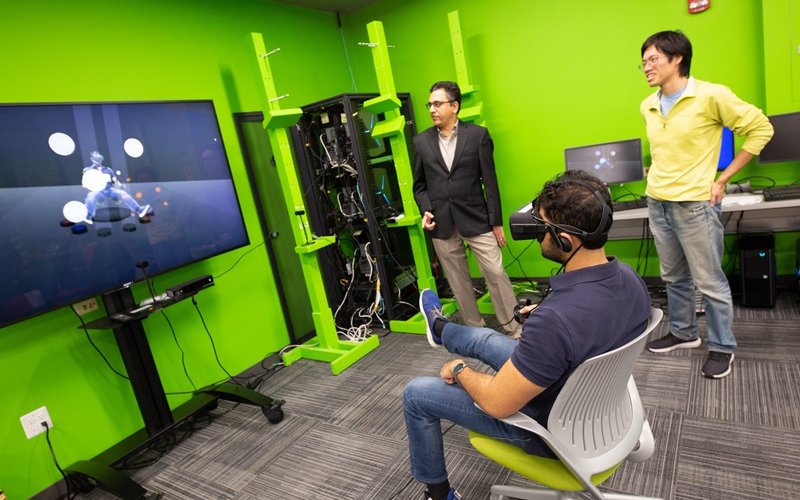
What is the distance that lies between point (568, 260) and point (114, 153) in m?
2.21

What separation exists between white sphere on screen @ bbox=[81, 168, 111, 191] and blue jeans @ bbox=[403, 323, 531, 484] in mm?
1800

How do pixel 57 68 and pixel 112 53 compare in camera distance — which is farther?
pixel 112 53

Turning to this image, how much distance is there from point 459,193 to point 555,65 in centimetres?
139

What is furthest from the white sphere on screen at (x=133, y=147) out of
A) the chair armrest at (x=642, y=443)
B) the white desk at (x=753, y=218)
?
the white desk at (x=753, y=218)

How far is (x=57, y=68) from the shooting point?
239cm

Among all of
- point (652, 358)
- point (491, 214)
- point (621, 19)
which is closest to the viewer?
point (652, 358)

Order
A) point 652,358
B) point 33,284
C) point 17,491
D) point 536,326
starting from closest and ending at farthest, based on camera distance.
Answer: point 536,326 → point 33,284 → point 17,491 → point 652,358

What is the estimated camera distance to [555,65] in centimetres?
345

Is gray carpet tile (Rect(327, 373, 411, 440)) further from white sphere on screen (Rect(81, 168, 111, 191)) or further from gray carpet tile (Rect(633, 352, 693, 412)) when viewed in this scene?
white sphere on screen (Rect(81, 168, 111, 191))

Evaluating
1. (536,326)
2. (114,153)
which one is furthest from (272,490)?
(114,153)

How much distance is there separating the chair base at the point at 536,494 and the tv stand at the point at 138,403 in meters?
1.42

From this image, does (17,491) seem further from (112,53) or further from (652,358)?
(652,358)

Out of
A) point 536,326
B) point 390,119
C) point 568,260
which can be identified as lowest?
point 536,326

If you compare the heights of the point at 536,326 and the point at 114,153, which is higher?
the point at 114,153
